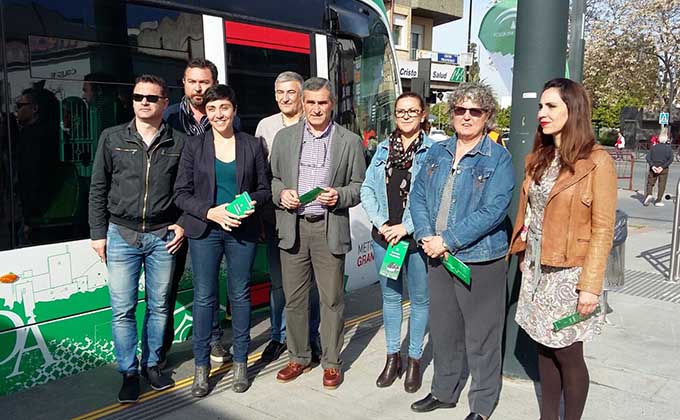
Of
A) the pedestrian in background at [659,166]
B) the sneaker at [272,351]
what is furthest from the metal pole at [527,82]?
the pedestrian in background at [659,166]

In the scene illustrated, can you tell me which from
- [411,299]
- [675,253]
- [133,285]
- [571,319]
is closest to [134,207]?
[133,285]

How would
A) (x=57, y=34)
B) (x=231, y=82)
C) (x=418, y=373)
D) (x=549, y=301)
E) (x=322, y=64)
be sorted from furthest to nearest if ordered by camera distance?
(x=322, y=64), (x=231, y=82), (x=418, y=373), (x=57, y=34), (x=549, y=301)

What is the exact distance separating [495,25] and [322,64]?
1870mm

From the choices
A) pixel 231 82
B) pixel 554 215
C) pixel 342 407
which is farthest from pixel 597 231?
pixel 231 82

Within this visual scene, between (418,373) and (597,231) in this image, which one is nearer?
(597,231)

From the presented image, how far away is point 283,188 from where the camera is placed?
13.2 feet

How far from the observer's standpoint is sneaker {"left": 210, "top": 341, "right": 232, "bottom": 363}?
14.9 ft

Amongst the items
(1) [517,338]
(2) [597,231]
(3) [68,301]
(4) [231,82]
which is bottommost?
(1) [517,338]

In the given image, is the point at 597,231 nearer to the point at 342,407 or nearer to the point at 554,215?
the point at 554,215

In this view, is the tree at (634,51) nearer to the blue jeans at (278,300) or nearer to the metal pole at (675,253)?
the metal pole at (675,253)

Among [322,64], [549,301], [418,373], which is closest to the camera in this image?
[549,301]

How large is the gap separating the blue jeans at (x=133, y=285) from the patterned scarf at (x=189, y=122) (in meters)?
0.74

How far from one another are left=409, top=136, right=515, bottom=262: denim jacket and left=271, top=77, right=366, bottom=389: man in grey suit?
66cm

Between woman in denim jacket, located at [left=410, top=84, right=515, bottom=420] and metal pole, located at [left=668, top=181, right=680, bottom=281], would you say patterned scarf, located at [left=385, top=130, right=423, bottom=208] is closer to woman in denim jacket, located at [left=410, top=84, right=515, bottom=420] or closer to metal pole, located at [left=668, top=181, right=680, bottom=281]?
woman in denim jacket, located at [left=410, top=84, right=515, bottom=420]
